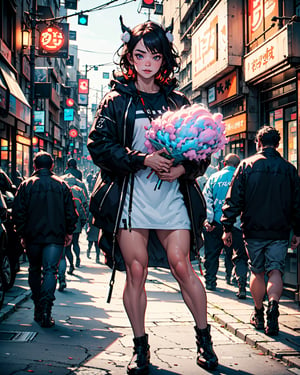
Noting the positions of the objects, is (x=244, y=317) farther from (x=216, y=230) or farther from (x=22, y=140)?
(x=22, y=140)

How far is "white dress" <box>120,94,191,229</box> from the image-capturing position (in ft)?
11.9

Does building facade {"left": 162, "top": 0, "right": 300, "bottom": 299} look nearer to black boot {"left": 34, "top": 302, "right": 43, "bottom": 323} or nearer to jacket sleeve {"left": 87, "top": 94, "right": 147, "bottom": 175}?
black boot {"left": 34, "top": 302, "right": 43, "bottom": 323}

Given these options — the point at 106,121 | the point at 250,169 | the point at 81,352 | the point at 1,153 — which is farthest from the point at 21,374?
the point at 1,153

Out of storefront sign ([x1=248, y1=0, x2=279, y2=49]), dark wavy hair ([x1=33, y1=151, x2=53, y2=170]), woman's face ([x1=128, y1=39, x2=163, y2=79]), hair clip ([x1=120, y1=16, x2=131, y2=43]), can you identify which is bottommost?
dark wavy hair ([x1=33, y1=151, x2=53, y2=170])

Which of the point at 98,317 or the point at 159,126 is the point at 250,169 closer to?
the point at 159,126

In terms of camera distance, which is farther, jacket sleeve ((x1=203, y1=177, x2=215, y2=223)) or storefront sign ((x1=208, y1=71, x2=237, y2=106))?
storefront sign ((x1=208, y1=71, x2=237, y2=106))

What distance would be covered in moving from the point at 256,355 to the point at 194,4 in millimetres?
23821

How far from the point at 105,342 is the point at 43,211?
177 cm

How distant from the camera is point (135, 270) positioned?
3.61 meters

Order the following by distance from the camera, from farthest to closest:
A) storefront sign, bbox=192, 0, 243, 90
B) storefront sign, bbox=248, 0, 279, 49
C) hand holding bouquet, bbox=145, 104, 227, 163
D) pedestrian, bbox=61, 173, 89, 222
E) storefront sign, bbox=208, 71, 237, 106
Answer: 1. storefront sign, bbox=208, 71, 237, 106
2. storefront sign, bbox=192, 0, 243, 90
3. storefront sign, bbox=248, 0, 279, 49
4. pedestrian, bbox=61, 173, 89, 222
5. hand holding bouquet, bbox=145, 104, 227, 163

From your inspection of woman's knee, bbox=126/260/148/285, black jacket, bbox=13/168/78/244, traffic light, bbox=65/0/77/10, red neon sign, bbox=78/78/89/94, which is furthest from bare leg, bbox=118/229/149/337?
red neon sign, bbox=78/78/89/94

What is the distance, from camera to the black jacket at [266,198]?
511 cm

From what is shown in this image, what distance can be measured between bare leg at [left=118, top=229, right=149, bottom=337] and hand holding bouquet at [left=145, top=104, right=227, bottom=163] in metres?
0.66

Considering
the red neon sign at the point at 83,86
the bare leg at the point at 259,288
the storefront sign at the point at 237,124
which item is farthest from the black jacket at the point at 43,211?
the red neon sign at the point at 83,86
